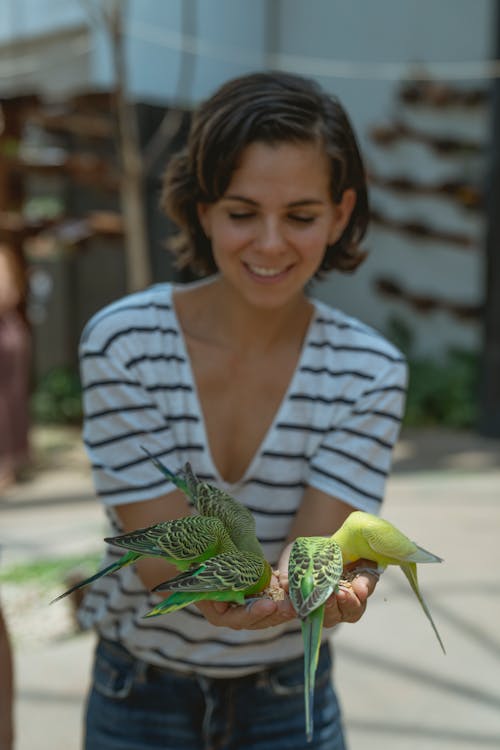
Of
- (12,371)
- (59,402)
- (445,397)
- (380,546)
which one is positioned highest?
(380,546)

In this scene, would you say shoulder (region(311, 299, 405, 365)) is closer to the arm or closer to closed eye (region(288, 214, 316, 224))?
closed eye (region(288, 214, 316, 224))

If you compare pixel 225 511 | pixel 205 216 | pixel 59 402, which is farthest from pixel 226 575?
pixel 59 402

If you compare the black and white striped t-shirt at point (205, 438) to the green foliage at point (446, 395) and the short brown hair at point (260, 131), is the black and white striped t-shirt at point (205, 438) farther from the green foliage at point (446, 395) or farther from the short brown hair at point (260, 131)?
the green foliage at point (446, 395)

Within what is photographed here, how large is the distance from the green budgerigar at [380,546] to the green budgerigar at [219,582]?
0.10m

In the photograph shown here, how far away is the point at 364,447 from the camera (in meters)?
1.36

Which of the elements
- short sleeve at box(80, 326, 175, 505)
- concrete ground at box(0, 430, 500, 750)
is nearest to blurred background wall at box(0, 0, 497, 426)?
concrete ground at box(0, 430, 500, 750)

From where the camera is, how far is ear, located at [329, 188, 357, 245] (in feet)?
4.52

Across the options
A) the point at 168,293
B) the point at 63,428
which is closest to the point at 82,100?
the point at 63,428

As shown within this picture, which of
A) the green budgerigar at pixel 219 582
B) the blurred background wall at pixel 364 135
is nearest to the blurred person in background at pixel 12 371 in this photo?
the blurred background wall at pixel 364 135

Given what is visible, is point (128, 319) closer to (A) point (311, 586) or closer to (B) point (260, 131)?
(B) point (260, 131)

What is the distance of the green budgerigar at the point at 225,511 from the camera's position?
3.23ft

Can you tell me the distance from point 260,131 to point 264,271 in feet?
0.64

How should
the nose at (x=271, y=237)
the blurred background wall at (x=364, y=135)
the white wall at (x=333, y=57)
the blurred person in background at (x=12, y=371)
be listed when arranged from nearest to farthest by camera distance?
1. the nose at (x=271, y=237)
2. the blurred person in background at (x=12, y=371)
3. the blurred background wall at (x=364, y=135)
4. the white wall at (x=333, y=57)

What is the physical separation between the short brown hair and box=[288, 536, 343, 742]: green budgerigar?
59 centimetres
